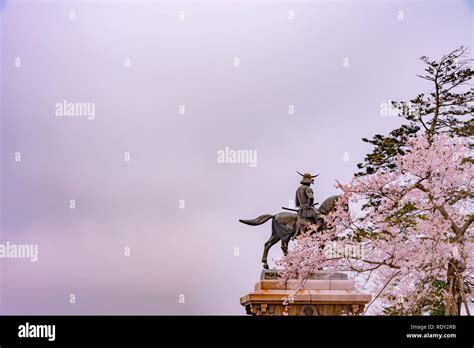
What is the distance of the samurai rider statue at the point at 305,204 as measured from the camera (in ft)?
59.4

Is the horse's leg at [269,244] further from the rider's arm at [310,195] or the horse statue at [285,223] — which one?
the rider's arm at [310,195]

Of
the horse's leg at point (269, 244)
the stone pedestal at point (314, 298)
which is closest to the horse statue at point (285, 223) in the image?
the horse's leg at point (269, 244)

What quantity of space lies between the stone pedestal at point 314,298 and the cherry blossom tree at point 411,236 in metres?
0.23

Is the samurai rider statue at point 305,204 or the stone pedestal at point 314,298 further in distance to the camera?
the samurai rider statue at point 305,204

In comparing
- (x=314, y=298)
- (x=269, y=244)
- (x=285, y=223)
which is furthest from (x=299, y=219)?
(x=314, y=298)

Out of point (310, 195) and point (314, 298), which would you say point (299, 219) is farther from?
point (314, 298)

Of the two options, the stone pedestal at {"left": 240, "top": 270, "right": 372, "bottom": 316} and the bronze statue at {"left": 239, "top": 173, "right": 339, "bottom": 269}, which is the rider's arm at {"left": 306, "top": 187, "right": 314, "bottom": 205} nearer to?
the bronze statue at {"left": 239, "top": 173, "right": 339, "bottom": 269}

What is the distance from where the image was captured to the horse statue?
707 inches

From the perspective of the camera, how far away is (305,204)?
59.9ft

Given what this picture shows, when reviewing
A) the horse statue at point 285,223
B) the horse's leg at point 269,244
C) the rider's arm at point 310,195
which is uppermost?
the rider's arm at point 310,195

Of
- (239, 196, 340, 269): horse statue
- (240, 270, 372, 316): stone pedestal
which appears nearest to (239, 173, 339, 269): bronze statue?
(239, 196, 340, 269): horse statue

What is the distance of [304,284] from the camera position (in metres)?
17.4

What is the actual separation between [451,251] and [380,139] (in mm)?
6256
